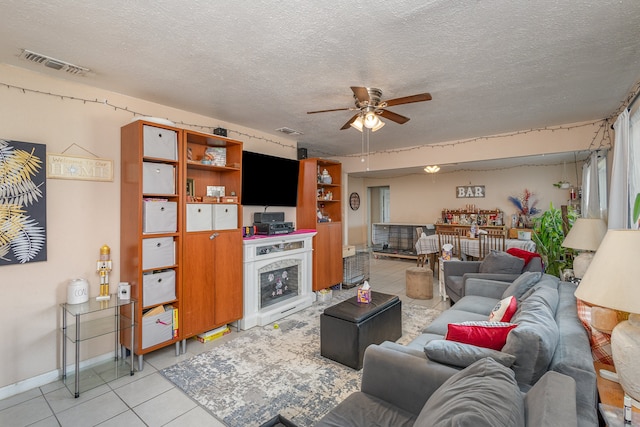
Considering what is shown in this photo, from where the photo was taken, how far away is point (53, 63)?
224cm

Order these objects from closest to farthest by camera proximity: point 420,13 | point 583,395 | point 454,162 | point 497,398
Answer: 1. point 497,398
2. point 583,395
3. point 420,13
4. point 454,162

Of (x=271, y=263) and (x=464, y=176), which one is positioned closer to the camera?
(x=271, y=263)

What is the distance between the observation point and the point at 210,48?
6.70ft

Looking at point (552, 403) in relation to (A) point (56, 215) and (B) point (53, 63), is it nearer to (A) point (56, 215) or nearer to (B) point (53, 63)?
(A) point (56, 215)

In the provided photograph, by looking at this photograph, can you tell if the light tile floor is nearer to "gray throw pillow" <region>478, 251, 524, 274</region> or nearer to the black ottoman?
the black ottoman

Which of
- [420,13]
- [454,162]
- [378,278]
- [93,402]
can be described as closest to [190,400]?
[93,402]

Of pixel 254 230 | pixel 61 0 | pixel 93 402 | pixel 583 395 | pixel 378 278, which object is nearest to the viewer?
pixel 583 395

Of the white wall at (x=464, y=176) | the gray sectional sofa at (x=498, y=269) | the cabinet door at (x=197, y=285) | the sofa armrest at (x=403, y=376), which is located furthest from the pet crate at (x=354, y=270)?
the sofa armrest at (x=403, y=376)

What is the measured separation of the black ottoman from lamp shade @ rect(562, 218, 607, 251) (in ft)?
5.66

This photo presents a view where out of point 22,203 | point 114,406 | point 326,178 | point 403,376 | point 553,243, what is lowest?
point 114,406

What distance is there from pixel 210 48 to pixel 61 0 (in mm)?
771

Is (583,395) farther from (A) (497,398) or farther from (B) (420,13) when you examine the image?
(B) (420,13)

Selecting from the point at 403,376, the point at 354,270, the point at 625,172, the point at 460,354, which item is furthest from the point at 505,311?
the point at 354,270

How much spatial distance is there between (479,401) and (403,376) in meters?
0.62
